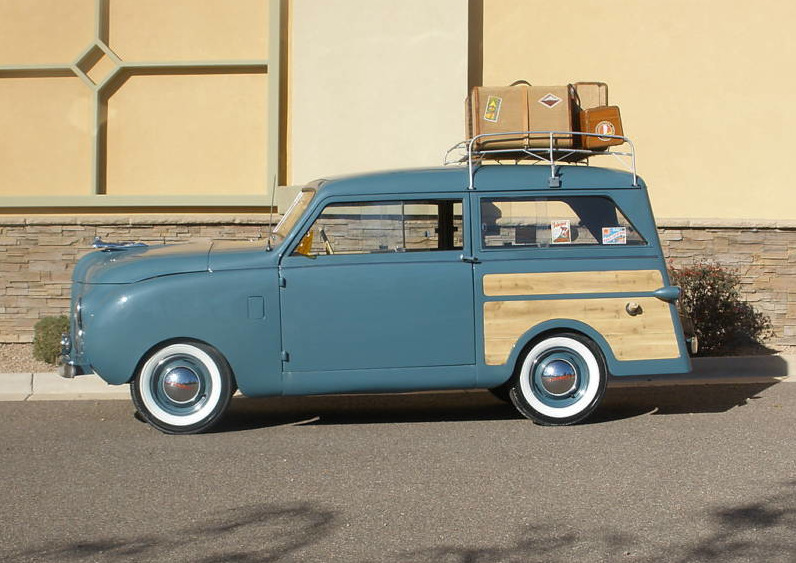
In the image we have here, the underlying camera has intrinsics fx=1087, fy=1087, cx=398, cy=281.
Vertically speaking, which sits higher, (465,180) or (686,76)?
(686,76)

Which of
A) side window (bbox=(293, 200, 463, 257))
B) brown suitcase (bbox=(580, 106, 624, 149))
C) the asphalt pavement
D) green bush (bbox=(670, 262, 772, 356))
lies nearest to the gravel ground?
the asphalt pavement

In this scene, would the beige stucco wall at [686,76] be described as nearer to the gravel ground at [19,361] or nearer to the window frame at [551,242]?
the window frame at [551,242]

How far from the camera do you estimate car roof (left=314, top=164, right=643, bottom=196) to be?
8.29 m

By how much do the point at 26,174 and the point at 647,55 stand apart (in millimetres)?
7875

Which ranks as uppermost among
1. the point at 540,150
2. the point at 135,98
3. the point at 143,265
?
the point at 135,98

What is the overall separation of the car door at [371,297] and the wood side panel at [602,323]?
0.64 ft

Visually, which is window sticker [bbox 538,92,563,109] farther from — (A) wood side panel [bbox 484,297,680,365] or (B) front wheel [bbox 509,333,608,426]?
(B) front wheel [bbox 509,333,608,426]

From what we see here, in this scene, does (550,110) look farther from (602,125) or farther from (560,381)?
(560,381)

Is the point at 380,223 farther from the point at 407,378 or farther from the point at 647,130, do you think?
the point at 647,130

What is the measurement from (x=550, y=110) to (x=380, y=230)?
239 centimetres

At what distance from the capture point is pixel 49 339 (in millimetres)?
11070

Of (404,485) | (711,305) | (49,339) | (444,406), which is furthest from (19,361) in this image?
(711,305)

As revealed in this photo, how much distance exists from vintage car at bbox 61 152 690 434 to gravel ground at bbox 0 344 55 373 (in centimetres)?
288

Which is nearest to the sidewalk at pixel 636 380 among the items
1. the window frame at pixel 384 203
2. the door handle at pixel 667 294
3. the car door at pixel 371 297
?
the door handle at pixel 667 294
